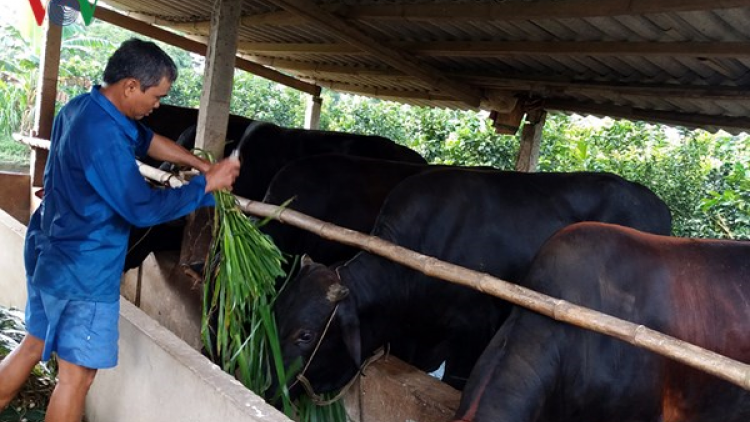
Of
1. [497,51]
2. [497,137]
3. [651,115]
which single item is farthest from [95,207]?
[497,137]

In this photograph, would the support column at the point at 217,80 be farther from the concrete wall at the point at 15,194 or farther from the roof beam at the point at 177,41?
the roof beam at the point at 177,41

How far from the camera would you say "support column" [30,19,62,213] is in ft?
23.8

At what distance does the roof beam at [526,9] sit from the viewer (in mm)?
3947

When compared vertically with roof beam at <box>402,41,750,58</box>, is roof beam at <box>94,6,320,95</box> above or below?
below

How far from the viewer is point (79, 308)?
287cm

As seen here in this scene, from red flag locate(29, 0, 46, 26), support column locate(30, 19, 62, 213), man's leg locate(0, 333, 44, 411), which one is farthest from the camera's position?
support column locate(30, 19, 62, 213)

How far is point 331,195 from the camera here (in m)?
5.59

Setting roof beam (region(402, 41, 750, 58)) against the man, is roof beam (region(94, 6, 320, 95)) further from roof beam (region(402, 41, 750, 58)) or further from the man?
the man

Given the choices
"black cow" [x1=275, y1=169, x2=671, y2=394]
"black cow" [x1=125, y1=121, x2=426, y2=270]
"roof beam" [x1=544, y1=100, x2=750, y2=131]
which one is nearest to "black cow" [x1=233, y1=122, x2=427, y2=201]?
"black cow" [x1=125, y1=121, x2=426, y2=270]

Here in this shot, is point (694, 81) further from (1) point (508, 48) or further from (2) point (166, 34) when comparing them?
(2) point (166, 34)

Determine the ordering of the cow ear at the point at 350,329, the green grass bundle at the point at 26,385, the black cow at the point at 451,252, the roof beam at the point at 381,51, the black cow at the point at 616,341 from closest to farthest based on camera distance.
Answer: the black cow at the point at 616,341
the green grass bundle at the point at 26,385
the cow ear at the point at 350,329
the black cow at the point at 451,252
the roof beam at the point at 381,51

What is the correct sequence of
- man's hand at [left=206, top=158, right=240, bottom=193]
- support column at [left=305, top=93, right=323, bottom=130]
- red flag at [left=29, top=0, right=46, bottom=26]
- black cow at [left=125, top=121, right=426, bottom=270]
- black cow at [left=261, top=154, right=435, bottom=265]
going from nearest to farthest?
1. man's hand at [left=206, top=158, right=240, bottom=193]
2. black cow at [left=261, top=154, right=435, bottom=265]
3. red flag at [left=29, top=0, right=46, bottom=26]
4. black cow at [left=125, top=121, right=426, bottom=270]
5. support column at [left=305, top=93, right=323, bottom=130]

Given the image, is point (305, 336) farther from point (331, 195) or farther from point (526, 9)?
point (526, 9)

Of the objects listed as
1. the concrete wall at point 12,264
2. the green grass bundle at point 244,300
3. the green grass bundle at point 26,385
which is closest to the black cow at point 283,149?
the concrete wall at point 12,264
